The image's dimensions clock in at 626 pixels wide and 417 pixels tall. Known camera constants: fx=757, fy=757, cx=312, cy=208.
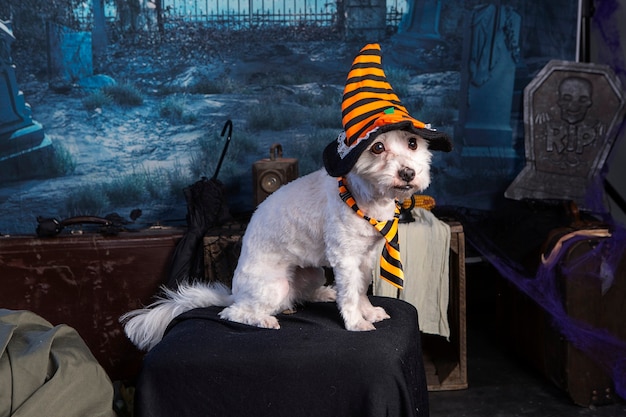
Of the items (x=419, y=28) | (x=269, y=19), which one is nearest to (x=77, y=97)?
(x=269, y=19)

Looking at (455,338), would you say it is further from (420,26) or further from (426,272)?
(420,26)

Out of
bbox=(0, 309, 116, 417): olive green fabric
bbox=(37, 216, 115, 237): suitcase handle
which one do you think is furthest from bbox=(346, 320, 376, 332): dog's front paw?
bbox=(37, 216, 115, 237): suitcase handle

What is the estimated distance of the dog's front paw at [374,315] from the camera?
254 cm

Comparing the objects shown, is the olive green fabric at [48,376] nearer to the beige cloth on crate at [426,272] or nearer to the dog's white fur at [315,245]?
the dog's white fur at [315,245]

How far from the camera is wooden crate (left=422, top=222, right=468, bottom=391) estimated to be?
3.63 metres

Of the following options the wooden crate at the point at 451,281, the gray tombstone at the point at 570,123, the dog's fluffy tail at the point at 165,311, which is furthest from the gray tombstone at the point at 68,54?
the gray tombstone at the point at 570,123

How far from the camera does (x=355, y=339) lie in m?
2.34

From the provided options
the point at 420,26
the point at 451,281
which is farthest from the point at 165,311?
the point at 420,26

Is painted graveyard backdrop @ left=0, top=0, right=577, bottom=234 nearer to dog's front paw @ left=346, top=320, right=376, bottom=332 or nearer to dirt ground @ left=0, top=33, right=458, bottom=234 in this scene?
dirt ground @ left=0, top=33, right=458, bottom=234

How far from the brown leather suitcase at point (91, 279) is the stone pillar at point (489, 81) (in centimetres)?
187

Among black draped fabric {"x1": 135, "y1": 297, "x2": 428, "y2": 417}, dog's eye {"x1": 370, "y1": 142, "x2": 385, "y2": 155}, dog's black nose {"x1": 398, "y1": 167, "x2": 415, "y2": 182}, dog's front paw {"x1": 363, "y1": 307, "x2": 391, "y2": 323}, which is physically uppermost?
dog's eye {"x1": 370, "y1": 142, "x2": 385, "y2": 155}

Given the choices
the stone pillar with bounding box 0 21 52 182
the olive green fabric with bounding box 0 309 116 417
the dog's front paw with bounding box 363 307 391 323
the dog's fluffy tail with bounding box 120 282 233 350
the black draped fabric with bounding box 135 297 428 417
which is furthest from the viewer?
the stone pillar with bounding box 0 21 52 182

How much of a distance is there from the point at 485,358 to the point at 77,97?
2678 mm

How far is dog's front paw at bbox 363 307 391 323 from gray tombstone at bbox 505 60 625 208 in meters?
1.93
